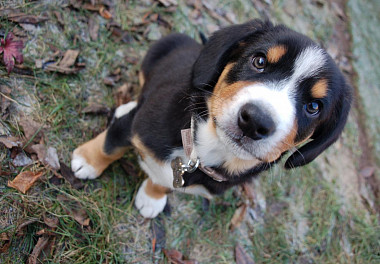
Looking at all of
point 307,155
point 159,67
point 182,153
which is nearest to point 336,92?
point 307,155

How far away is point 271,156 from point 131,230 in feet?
4.78

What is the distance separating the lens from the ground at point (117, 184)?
2.30m

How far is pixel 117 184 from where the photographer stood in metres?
2.80

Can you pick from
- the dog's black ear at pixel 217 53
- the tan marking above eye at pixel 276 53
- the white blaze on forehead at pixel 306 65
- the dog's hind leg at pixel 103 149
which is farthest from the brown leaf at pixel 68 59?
the white blaze on forehead at pixel 306 65

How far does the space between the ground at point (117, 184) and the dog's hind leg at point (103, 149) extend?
0.10 m

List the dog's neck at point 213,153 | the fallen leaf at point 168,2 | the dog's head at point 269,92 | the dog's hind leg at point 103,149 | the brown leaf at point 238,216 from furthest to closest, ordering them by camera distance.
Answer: the fallen leaf at point 168,2 → the brown leaf at point 238,216 → the dog's hind leg at point 103,149 → the dog's neck at point 213,153 → the dog's head at point 269,92

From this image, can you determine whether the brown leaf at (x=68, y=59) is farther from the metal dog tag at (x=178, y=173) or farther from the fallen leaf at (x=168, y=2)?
the metal dog tag at (x=178, y=173)

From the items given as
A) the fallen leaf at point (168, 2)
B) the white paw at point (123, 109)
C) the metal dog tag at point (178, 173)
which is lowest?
the white paw at point (123, 109)

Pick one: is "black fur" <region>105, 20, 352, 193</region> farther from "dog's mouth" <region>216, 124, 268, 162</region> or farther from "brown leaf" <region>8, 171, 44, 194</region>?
"brown leaf" <region>8, 171, 44, 194</region>

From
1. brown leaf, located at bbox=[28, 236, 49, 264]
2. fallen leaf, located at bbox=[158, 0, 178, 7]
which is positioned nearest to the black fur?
brown leaf, located at bbox=[28, 236, 49, 264]

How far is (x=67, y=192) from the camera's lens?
2.49 m

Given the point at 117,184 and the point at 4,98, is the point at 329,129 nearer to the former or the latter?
the point at 117,184

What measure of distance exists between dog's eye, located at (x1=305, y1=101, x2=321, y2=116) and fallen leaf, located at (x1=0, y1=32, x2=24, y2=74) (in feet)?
7.35

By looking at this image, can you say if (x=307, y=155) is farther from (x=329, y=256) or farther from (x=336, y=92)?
(x=329, y=256)
